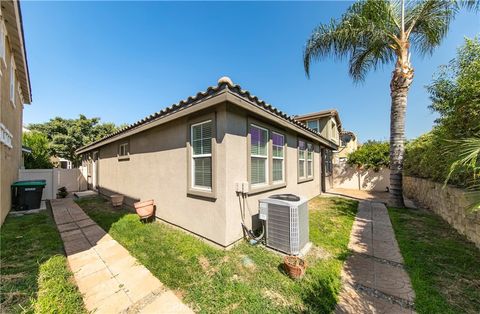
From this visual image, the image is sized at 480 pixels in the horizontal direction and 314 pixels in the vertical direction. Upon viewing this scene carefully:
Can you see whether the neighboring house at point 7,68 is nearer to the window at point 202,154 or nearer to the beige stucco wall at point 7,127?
the beige stucco wall at point 7,127

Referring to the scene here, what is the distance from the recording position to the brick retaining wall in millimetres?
4398

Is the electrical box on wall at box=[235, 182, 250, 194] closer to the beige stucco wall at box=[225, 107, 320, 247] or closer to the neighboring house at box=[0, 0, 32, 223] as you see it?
the beige stucco wall at box=[225, 107, 320, 247]

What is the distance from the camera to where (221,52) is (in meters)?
11.2

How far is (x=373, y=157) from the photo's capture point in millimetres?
14203

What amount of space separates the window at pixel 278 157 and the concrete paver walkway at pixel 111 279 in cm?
397

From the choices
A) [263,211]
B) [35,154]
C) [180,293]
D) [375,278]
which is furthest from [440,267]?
[35,154]

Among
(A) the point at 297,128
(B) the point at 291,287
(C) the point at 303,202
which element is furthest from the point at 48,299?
(A) the point at 297,128

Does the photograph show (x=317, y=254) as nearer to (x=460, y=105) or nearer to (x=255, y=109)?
(x=255, y=109)

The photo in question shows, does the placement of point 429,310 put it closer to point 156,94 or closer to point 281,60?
point 281,60

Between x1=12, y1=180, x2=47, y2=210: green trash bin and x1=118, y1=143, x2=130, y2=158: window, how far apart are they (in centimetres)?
304

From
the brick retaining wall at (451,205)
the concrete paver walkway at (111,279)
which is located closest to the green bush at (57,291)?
the concrete paver walkway at (111,279)

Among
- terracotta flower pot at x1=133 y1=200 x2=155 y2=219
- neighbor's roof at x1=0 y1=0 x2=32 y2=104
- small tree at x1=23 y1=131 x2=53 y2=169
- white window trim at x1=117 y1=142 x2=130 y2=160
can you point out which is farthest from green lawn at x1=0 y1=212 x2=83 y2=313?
small tree at x1=23 y1=131 x2=53 y2=169

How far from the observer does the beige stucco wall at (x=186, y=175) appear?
13.1 ft

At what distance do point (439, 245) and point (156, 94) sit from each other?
Answer: 17135 millimetres
